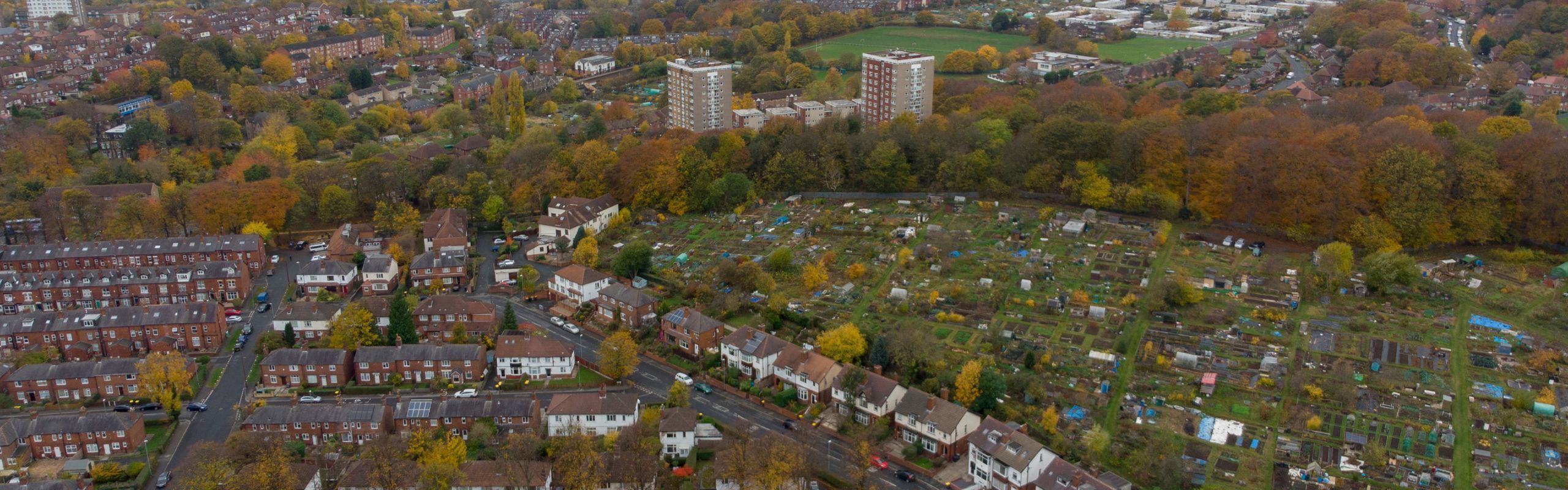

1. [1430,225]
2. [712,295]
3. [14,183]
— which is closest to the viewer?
[712,295]

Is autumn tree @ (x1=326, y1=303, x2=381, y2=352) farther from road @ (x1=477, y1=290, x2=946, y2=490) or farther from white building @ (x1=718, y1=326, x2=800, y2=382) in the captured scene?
white building @ (x1=718, y1=326, x2=800, y2=382)

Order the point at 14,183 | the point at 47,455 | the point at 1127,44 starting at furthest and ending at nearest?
the point at 1127,44 < the point at 14,183 < the point at 47,455

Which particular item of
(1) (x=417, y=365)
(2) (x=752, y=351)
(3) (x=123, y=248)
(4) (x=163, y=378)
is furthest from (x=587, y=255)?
(3) (x=123, y=248)

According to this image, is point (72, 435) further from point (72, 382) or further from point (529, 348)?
point (529, 348)

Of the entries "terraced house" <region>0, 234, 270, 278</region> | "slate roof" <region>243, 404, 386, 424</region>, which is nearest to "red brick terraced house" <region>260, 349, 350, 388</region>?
"slate roof" <region>243, 404, 386, 424</region>

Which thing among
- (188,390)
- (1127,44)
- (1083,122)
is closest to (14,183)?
(188,390)

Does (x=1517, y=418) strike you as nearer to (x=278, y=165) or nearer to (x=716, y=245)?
(x=716, y=245)
